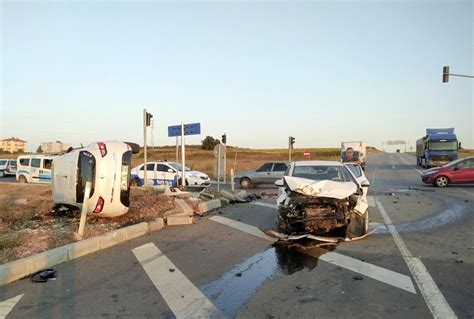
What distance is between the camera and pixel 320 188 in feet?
27.7

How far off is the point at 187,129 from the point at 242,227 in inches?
342

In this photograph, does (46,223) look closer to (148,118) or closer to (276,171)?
(148,118)

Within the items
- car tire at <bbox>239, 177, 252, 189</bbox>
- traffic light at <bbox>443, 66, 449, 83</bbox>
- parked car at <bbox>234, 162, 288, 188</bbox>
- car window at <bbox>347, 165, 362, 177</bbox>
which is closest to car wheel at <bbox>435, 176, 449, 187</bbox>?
parked car at <bbox>234, 162, 288, 188</bbox>

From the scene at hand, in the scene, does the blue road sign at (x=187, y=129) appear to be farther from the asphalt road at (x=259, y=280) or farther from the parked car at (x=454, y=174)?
the parked car at (x=454, y=174)

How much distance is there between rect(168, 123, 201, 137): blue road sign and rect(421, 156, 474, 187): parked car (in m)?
12.9

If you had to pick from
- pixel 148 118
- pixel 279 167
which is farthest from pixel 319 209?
pixel 279 167

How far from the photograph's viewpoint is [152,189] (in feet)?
57.2

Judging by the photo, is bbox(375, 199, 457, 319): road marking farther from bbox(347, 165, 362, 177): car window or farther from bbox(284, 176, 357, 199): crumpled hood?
bbox(347, 165, 362, 177): car window

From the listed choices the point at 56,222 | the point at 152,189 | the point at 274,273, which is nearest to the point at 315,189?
the point at 274,273

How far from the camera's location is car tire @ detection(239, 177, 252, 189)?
2477cm

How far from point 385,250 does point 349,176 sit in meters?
2.73

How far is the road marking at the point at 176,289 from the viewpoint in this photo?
15.9 ft

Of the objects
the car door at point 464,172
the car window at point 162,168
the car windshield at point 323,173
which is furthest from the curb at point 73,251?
the car door at point 464,172

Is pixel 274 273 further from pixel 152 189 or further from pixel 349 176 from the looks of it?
pixel 152 189
